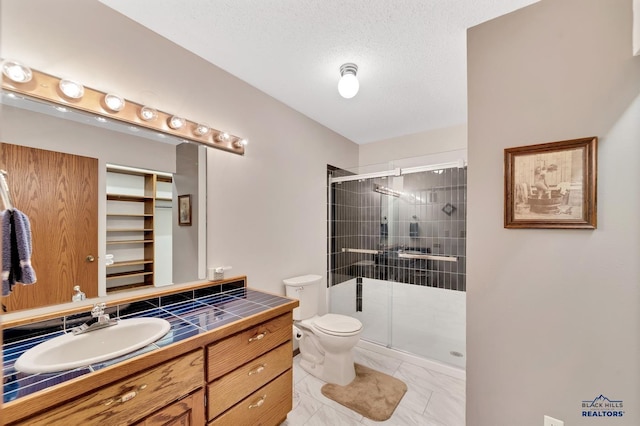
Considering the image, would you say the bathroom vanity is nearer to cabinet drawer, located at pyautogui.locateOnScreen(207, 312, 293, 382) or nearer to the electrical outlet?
cabinet drawer, located at pyautogui.locateOnScreen(207, 312, 293, 382)

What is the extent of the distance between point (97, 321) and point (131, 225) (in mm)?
530

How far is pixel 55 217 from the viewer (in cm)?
146

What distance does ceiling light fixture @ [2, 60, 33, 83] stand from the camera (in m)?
1.30

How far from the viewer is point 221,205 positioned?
2158mm

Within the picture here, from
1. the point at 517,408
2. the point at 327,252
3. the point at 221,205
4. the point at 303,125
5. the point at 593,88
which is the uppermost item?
the point at 303,125

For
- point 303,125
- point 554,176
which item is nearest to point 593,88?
point 554,176

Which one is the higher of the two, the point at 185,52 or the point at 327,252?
the point at 185,52

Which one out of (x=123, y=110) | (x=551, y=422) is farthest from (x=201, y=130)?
(x=551, y=422)

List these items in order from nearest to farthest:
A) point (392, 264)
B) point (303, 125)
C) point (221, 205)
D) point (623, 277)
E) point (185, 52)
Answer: point (623, 277), point (185, 52), point (221, 205), point (303, 125), point (392, 264)

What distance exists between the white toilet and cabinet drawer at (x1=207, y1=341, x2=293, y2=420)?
1.73 feet

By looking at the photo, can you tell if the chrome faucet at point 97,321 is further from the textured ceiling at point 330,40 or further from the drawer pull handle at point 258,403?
the textured ceiling at point 330,40

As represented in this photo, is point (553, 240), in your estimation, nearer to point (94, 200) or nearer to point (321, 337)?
point (321, 337)

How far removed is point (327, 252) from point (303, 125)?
139 centimetres

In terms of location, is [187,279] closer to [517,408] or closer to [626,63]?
[517,408]
